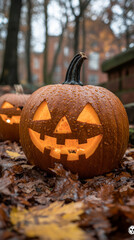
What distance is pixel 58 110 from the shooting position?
1.88m

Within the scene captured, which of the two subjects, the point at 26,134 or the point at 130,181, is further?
the point at 26,134

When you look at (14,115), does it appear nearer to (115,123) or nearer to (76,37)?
(115,123)

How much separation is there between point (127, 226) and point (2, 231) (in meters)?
0.70

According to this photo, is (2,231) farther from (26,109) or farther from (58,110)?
(26,109)

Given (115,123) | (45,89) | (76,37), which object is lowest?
(115,123)

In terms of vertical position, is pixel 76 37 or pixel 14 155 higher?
pixel 76 37

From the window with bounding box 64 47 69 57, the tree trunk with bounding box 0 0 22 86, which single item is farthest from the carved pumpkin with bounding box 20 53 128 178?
the window with bounding box 64 47 69 57

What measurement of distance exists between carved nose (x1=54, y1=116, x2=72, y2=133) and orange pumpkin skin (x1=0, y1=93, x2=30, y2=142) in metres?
1.68

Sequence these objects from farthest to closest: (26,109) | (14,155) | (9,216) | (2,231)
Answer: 1. (14,155)
2. (26,109)
3. (9,216)
4. (2,231)

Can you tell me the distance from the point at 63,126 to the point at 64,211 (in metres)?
0.90

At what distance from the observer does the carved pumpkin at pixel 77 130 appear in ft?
6.04

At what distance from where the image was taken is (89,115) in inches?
75.6

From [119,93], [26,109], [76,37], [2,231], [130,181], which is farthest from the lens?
[76,37]

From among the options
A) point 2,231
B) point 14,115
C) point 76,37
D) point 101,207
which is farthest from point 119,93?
point 76,37
